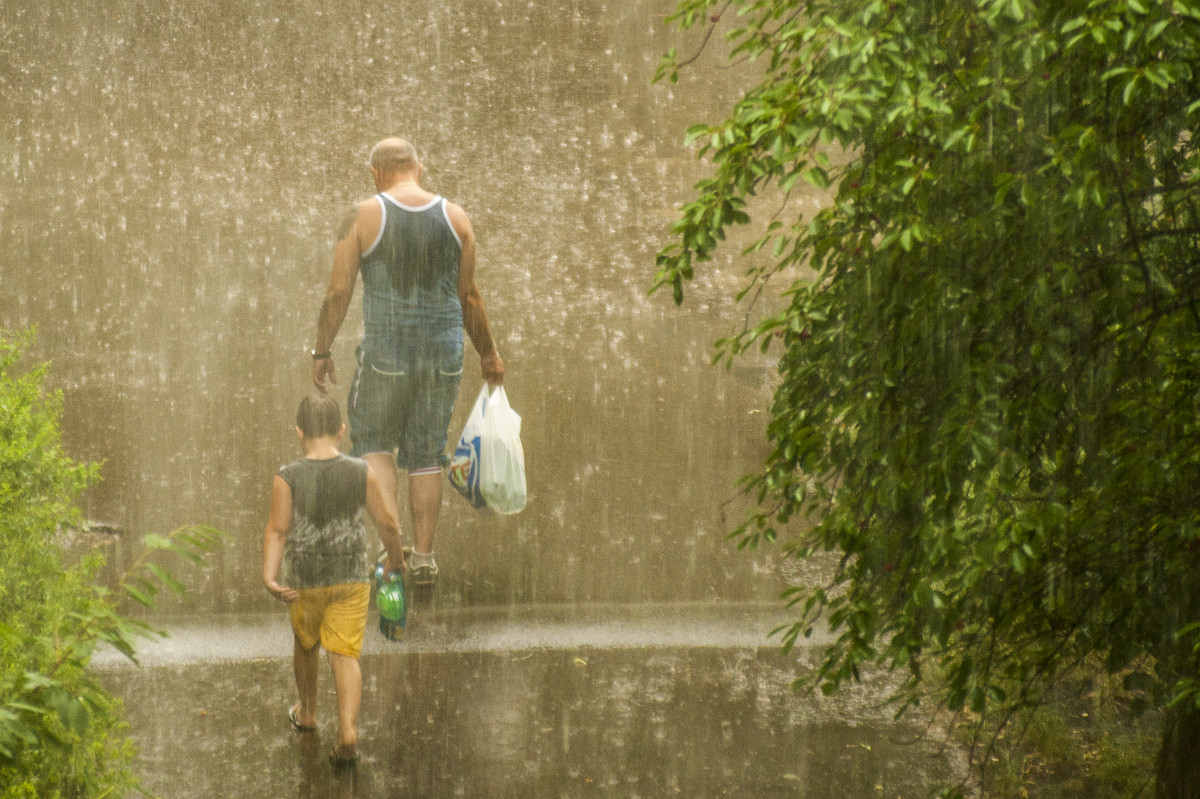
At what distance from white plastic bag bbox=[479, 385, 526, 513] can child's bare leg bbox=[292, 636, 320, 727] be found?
3.86 ft

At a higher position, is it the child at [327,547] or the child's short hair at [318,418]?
the child's short hair at [318,418]

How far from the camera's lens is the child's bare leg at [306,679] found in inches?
172

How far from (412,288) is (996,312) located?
3.28m

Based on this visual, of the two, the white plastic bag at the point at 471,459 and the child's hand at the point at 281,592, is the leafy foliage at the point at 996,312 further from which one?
the white plastic bag at the point at 471,459

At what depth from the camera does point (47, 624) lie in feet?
9.17

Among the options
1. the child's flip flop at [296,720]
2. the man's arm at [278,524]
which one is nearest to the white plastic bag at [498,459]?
the man's arm at [278,524]

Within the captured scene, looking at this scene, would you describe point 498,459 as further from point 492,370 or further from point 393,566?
point 393,566

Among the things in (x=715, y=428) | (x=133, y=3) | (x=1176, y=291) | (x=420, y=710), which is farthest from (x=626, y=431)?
(x=133, y=3)

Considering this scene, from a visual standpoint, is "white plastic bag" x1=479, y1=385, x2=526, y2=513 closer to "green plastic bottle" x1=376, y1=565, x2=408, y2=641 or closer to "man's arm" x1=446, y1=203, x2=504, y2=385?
"man's arm" x1=446, y1=203, x2=504, y2=385

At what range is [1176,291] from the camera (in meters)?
2.99

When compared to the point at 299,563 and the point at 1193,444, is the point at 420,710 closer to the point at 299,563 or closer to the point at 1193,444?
the point at 299,563

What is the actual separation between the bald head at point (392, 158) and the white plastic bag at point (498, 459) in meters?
1.20

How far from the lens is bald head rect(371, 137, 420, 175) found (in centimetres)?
528

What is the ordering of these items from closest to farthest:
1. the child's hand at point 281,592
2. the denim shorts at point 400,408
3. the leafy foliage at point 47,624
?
the leafy foliage at point 47,624
the child's hand at point 281,592
the denim shorts at point 400,408
